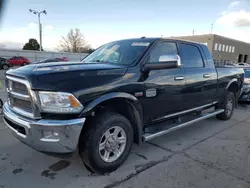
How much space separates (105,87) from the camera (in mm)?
2686

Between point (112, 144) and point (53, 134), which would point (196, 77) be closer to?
point (112, 144)

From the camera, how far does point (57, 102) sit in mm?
2385

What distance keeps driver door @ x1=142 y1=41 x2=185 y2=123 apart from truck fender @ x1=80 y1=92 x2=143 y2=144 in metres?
0.16

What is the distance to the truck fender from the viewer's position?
2.52m

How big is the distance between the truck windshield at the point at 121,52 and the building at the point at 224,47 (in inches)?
1817

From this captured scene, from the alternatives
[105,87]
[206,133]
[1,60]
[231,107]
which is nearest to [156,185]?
[105,87]

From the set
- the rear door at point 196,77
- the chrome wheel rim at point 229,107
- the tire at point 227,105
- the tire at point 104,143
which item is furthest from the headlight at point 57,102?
the chrome wheel rim at point 229,107

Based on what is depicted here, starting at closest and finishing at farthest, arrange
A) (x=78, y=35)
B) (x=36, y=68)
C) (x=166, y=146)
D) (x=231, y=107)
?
(x=36, y=68)
(x=166, y=146)
(x=231, y=107)
(x=78, y=35)

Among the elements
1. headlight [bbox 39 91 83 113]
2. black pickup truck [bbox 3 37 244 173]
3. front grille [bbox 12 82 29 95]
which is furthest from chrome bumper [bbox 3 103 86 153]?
front grille [bbox 12 82 29 95]

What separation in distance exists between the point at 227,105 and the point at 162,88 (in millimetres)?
3099

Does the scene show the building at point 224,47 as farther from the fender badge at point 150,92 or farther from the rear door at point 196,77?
the fender badge at point 150,92

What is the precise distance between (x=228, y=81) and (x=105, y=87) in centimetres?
393

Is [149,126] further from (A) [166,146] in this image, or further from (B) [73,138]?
(B) [73,138]

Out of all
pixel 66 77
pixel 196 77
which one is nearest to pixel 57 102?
pixel 66 77
